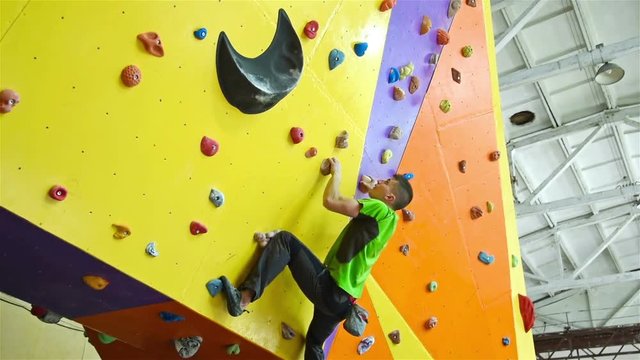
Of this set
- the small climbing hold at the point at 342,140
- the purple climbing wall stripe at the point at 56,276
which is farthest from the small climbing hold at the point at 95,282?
the small climbing hold at the point at 342,140

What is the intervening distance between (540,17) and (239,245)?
6.63 meters

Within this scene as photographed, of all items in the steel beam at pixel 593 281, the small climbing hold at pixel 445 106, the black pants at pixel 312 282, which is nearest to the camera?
the black pants at pixel 312 282

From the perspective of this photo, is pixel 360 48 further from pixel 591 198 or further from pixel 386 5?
pixel 591 198

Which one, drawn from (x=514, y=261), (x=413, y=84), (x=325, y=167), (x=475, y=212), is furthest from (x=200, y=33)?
(x=514, y=261)

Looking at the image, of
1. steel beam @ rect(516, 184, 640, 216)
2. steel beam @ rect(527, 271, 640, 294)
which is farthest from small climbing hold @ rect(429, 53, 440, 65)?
steel beam @ rect(527, 271, 640, 294)

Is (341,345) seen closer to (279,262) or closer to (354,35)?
(279,262)

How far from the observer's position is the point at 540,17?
7773 millimetres

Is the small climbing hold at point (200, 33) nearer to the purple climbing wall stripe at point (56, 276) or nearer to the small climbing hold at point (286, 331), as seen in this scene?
the purple climbing wall stripe at point (56, 276)

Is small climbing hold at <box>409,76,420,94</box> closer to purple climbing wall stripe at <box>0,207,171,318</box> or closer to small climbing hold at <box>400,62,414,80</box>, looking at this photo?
small climbing hold at <box>400,62,414,80</box>

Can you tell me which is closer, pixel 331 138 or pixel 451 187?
pixel 331 138

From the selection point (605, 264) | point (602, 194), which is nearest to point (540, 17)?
point (602, 194)

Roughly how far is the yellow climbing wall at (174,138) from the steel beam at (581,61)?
Answer: 188 inches

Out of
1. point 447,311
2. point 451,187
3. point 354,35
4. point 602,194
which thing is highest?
point 602,194

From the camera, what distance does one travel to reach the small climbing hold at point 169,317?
2342mm
